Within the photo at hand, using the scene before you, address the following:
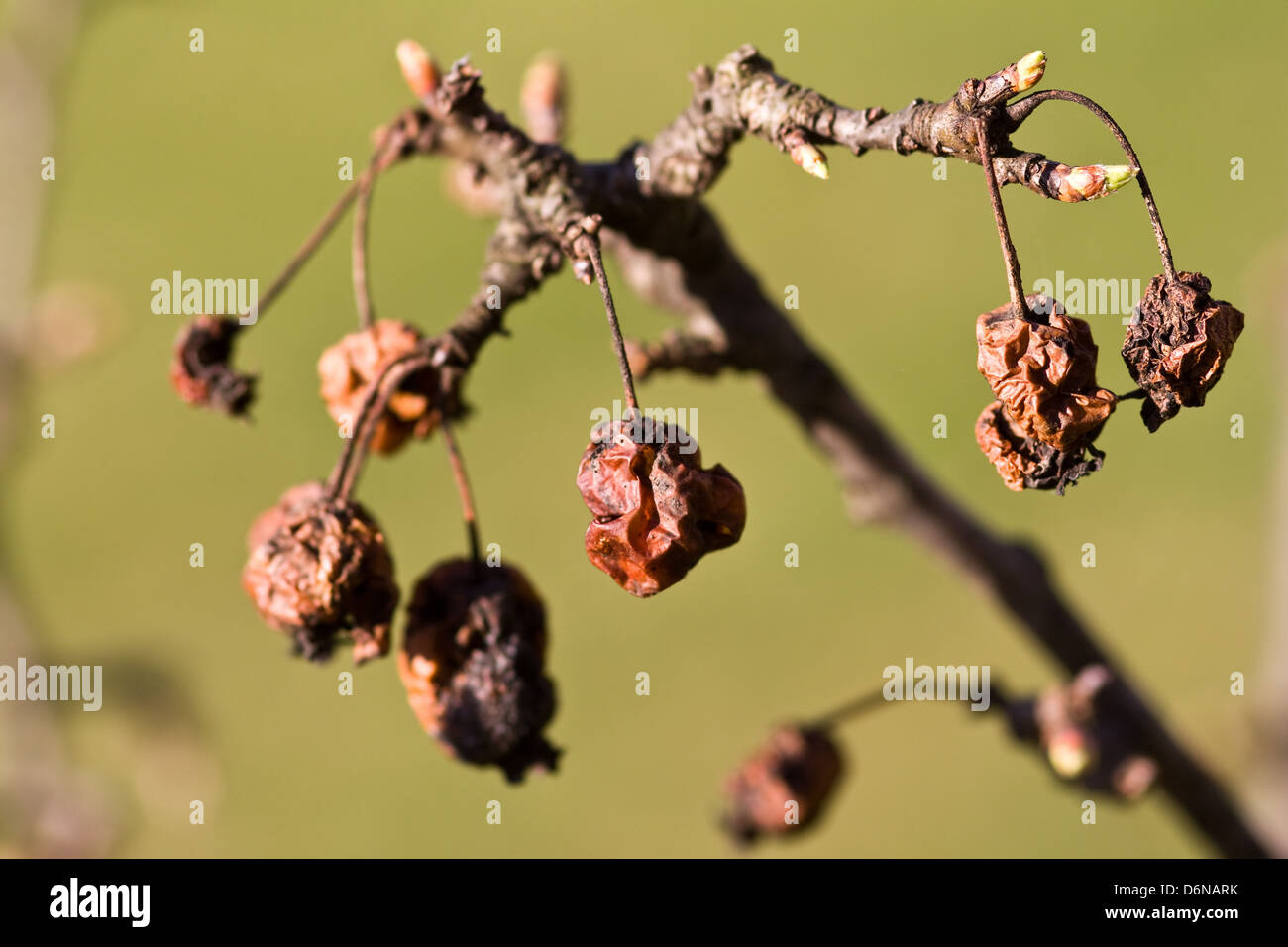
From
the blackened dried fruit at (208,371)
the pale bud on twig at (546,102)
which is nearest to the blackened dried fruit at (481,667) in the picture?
the blackened dried fruit at (208,371)

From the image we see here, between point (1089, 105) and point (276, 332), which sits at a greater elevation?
point (276, 332)

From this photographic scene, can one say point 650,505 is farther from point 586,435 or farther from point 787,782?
point 586,435

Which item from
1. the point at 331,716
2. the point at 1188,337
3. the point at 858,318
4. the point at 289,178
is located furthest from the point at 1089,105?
the point at 289,178

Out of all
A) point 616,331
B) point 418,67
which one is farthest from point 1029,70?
point 418,67

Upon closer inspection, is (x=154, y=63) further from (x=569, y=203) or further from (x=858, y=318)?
(x=569, y=203)

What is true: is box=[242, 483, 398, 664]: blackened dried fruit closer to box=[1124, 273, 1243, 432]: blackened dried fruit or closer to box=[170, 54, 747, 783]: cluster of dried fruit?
box=[170, 54, 747, 783]: cluster of dried fruit

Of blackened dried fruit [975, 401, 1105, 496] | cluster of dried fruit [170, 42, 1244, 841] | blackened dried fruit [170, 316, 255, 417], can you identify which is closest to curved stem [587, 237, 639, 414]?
cluster of dried fruit [170, 42, 1244, 841]
